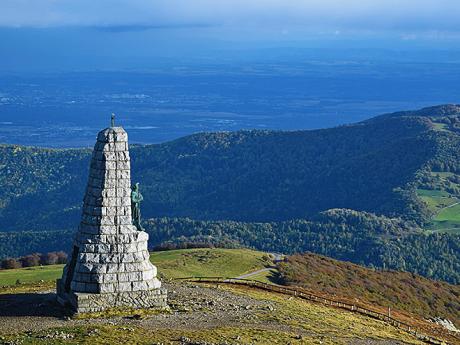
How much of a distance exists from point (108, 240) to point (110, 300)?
2.80 m

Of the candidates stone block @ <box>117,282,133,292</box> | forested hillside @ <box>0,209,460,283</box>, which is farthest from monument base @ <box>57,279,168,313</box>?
forested hillside @ <box>0,209,460,283</box>

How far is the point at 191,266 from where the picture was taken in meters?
76.0

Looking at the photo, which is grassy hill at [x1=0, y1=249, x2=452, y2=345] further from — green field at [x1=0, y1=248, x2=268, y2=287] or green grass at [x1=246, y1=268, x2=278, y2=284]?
green field at [x1=0, y1=248, x2=268, y2=287]

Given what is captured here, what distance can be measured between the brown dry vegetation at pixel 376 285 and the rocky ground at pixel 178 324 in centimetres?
2630

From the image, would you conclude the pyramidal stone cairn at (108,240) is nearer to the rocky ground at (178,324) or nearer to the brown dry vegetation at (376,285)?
the rocky ground at (178,324)

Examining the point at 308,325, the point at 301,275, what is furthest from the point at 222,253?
the point at 308,325

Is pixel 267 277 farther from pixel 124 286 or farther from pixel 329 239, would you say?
pixel 329 239

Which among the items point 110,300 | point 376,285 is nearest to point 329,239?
point 376,285

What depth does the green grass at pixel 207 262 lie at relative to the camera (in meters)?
73.6

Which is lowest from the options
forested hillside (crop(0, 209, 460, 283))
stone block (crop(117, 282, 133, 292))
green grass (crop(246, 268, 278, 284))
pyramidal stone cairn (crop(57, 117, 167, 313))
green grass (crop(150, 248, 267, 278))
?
forested hillside (crop(0, 209, 460, 283))

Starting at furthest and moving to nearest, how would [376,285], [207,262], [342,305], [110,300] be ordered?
[376,285] < [207,262] < [342,305] < [110,300]

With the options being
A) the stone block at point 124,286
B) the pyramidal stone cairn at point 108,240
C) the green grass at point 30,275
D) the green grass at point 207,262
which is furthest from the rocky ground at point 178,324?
the green grass at point 30,275

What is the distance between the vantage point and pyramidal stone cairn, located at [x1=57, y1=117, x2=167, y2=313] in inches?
1609

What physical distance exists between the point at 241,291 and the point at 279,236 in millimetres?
103121
